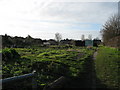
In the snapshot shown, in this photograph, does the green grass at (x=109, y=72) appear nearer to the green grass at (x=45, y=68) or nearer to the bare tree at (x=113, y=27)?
the green grass at (x=45, y=68)

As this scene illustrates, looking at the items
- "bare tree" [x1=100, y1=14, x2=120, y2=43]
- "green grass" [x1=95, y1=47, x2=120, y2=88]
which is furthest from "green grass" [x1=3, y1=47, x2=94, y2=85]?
"bare tree" [x1=100, y1=14, x2=120, y2=43]

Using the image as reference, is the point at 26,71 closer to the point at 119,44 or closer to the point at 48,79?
the point at 48,79

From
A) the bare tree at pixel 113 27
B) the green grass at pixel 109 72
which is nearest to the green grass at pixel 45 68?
the green grass at pixel 109 72

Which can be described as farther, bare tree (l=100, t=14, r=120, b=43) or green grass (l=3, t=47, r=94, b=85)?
bare tree (l=100, t=14, r=120, b=43)

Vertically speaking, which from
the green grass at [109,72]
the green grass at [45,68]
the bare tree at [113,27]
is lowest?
the green grass at [109,72]

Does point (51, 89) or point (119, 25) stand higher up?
point (119, 25)

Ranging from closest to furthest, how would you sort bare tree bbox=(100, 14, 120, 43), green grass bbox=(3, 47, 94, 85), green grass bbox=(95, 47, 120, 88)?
green grass bbox=(95, 47, 120, 88) → green grass bbox=(3, 47, 94, 85) → bare tree bbox=(100, 14, 120, 43)

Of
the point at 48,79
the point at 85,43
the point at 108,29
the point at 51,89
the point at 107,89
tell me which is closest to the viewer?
the point at 51,89

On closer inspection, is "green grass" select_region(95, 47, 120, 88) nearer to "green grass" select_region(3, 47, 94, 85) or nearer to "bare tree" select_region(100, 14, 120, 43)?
"green grass" select_region(3, 47, 94, 85)

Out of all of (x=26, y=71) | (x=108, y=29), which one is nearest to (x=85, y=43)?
(x=108, y=29)

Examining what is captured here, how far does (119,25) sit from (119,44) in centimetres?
1432

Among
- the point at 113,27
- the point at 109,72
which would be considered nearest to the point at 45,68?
the point at 109,72

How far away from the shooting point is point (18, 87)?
14.4 feet

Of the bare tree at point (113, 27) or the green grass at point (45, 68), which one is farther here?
the bare tree at point (113, 27)
